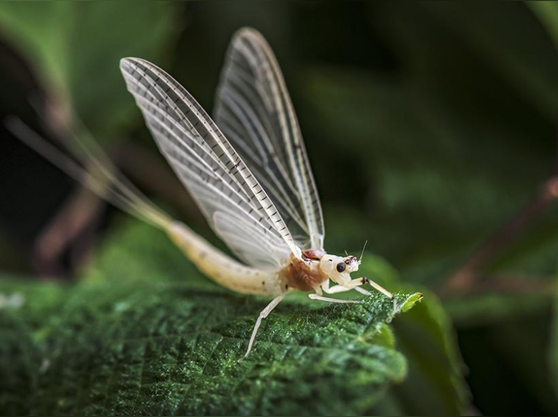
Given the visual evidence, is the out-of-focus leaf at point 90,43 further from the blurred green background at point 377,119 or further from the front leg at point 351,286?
the front leg at point 351,286

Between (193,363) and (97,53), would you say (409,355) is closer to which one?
(193,363)

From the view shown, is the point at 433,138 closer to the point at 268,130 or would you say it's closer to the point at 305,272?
the point at 268,130

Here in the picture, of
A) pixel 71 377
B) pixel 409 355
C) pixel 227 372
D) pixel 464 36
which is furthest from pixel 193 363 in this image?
pixel 464 36

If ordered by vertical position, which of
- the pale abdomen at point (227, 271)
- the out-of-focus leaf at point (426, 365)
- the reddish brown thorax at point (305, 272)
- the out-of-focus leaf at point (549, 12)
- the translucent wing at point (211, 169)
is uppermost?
the out-of-focus leaf at point (549, 12)

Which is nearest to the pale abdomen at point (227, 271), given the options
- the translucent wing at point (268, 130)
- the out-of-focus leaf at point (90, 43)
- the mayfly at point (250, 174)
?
the mayfly at point (250, 174)

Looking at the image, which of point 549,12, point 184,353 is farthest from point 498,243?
point 184,353

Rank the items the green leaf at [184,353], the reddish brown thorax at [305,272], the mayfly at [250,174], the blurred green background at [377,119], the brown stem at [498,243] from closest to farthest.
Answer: the green leaf at [184,353] → the mayfly at [250,174] → the reddish brown thorax at [305,272] → the brown stem at [498,243] → the blurred green background at [377,119]

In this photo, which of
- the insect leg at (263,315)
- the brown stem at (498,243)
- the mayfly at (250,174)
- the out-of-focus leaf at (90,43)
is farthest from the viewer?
the out-of-focus leaf at (90,43)
